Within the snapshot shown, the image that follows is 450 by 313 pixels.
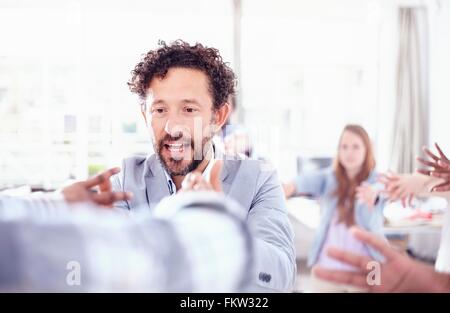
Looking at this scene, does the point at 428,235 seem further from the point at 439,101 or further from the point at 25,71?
the point at 25,71

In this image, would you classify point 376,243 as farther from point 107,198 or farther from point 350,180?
point 107,198

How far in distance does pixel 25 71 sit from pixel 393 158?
2.48 feet

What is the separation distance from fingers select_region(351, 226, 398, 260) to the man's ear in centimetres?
34

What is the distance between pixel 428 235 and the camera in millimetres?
958

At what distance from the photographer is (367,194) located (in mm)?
980

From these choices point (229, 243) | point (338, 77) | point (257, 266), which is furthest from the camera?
point (338, 77)

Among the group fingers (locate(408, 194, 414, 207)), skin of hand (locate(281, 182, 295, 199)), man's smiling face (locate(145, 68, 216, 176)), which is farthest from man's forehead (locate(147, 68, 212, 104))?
fingers (locate(408, 194, 414, 207))

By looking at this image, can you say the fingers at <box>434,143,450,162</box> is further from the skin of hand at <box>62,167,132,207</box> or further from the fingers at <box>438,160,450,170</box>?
the skin of hand at <box>62,167,132,207</box>

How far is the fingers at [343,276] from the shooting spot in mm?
854

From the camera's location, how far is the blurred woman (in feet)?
3.15

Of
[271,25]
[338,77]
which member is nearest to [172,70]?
[271,25]

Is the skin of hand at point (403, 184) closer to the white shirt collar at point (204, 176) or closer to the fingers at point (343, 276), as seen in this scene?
the fingers at point (343, 276)

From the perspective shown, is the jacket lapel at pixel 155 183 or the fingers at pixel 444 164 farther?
the fingers at pixel 444 164

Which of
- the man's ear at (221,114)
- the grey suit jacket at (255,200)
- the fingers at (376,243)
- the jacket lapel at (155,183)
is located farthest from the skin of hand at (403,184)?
the jacket lapel at (155,183)
